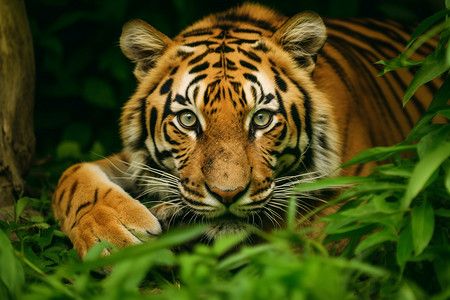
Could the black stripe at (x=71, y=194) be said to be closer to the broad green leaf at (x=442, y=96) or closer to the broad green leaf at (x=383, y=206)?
the broad green leaf at (x=383, y=206)

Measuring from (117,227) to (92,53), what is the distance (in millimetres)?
1966

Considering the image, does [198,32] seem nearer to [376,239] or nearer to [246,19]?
[246,19]

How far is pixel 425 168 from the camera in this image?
1446 mm

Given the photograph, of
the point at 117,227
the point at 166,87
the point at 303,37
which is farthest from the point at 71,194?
the point at 303,37

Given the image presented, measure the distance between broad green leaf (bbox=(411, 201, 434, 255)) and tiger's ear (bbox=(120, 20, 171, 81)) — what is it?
3.89ft

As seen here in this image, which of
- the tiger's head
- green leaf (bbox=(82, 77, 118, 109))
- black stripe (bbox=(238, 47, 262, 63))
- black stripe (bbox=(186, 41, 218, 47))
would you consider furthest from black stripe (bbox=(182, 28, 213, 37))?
green leaf (bbox=(82, 77, 118, 109))

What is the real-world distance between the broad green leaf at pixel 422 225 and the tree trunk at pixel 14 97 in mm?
1731

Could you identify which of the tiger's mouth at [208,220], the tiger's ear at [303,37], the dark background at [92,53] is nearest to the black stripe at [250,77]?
the tiger's ear at [303,37]

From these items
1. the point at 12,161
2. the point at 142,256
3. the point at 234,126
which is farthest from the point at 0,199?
the point at 142,256

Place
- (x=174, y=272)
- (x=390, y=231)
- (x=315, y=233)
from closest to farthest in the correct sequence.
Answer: (x=390, y=231) → (x=174, y=272) → (x=315, y=233)

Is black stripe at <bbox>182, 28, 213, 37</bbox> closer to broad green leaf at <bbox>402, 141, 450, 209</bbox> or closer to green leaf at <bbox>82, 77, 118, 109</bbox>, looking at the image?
broad green leaf at <bbox>402, 141, 450, 209</bbox>

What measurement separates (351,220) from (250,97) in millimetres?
655

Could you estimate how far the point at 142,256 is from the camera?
1251 millimetres

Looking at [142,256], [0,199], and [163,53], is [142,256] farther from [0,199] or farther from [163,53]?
[0,199]
